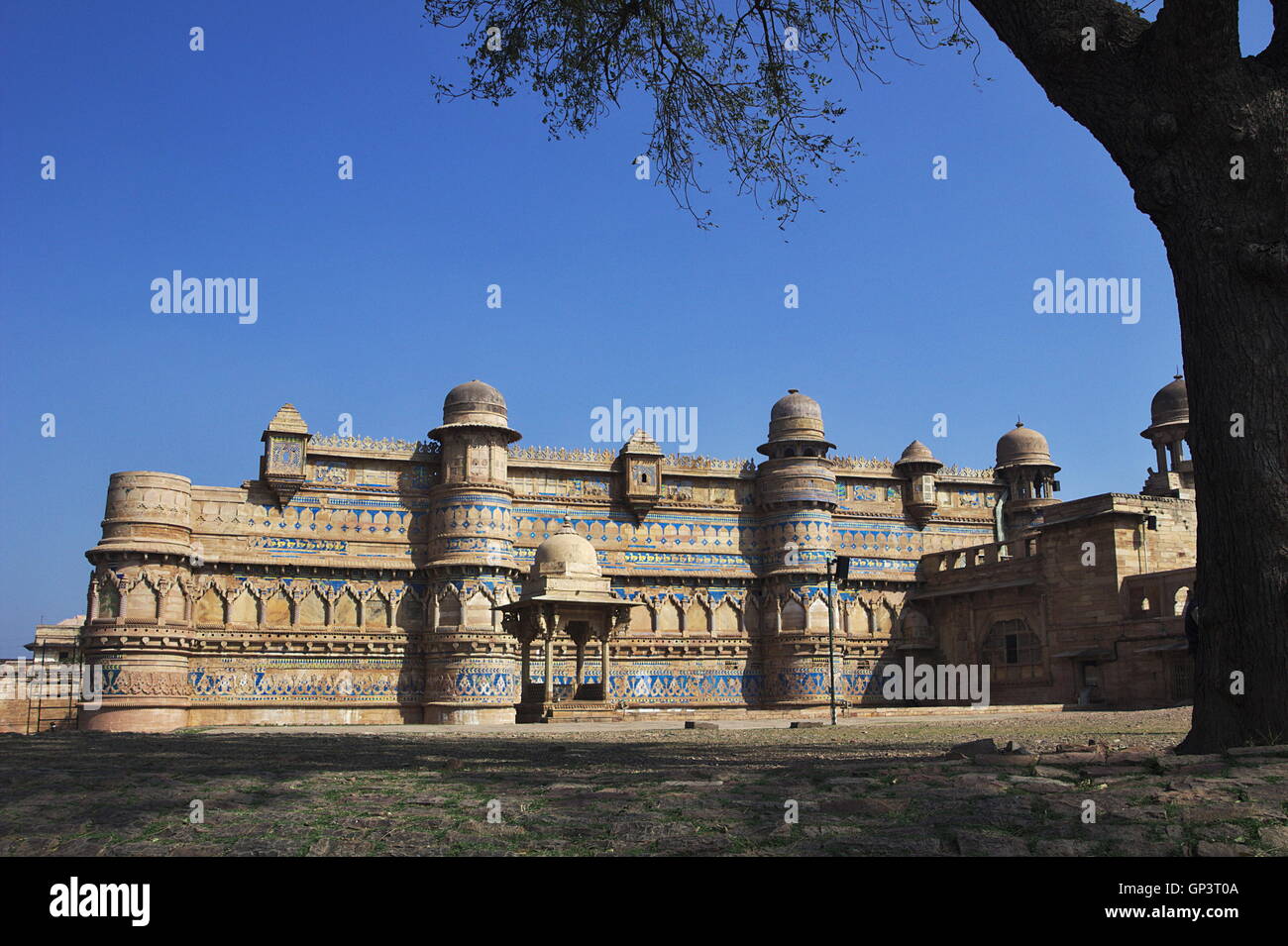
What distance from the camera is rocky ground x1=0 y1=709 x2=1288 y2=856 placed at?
512cm

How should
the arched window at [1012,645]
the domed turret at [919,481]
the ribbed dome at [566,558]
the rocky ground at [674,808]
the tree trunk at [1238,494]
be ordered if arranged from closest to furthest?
1. the rocky ground at [674,808]
2. the tree trunk at [1238,494]
3. the ribbed dome at [566,558]
4. the arched window at [1012,645]
5. the domed turret at [919,481]

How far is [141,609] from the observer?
29.8 m

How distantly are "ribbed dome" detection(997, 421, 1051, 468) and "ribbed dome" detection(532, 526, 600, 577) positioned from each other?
1936cm

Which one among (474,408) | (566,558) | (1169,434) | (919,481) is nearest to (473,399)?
(474,408)

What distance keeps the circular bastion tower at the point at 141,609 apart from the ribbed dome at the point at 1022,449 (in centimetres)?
2706

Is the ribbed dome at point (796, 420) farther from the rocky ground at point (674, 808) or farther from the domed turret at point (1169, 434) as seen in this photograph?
the rocky ground at point (674, 808)

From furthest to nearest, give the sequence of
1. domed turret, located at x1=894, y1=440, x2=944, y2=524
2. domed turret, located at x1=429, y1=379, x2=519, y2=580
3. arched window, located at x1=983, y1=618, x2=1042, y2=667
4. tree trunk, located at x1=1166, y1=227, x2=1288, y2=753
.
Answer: domed turret, located at x1=894, y1=440, x2=944, y2=524 → domed turret, located at x1=429, y1=379, x2=519, y2=580 → arched window, located at x1=983, y1=618, x2=1042, y2=667 → tree trunk, located at x1=1166, y1=227, x2=1288, y2=753

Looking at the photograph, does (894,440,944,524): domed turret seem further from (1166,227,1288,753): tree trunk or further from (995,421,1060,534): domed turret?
(1166,227,1288,753): tree trunk

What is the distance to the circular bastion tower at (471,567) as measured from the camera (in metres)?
31.3

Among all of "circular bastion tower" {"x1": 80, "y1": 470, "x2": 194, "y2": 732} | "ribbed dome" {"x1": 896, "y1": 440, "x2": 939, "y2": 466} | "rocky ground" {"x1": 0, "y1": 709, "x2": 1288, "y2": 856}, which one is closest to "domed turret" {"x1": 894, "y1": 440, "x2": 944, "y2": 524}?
"ribbed dome" {"x1": 896, "y1": 440, "x2": 939, "y2": 466}

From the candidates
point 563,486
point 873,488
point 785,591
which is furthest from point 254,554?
point 873,488

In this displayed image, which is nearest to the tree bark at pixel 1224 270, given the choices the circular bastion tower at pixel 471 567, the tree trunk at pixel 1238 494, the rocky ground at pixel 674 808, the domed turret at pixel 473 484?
the tree trunk at pixel 1238 494
